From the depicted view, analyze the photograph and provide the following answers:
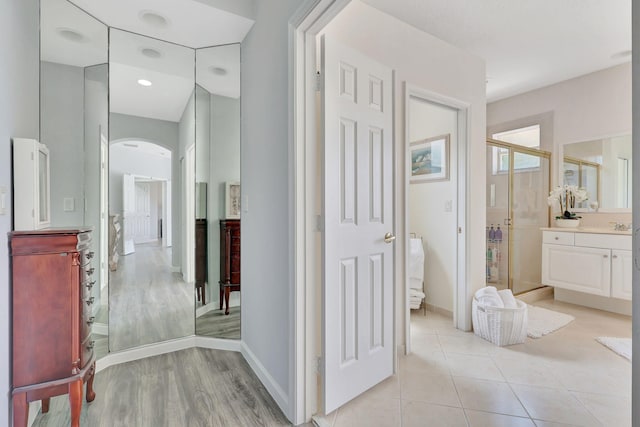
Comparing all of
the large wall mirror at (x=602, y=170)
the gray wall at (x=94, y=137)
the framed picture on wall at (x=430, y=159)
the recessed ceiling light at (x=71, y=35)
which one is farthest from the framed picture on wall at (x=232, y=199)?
the large wall mirror at (x=602, y=170)

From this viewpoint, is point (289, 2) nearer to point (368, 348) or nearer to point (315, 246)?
point (315, 246)

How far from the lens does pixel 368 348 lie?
192 cm

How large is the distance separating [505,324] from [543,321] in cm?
87

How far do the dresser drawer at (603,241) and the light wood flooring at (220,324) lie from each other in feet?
12.0

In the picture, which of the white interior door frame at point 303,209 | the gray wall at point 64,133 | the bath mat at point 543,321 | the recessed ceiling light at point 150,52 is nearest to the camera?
the white interior door frame at point 303,209

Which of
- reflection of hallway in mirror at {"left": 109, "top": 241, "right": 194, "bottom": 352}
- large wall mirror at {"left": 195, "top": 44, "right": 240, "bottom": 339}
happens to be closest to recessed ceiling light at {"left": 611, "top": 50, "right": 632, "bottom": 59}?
large wall mirror at {"left": 195, "top": 44, "right": 240, "bottom": 339}

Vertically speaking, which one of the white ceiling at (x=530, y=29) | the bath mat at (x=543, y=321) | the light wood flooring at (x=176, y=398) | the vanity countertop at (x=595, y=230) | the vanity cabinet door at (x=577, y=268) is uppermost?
the white ceiling at (x=530, y=29)

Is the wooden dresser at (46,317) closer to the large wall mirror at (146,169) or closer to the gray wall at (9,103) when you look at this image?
the gray wall at (9,103)

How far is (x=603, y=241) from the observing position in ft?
10.7

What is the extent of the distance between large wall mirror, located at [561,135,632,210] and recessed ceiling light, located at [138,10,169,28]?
4560 millimetres

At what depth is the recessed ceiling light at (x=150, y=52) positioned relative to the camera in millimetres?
2412

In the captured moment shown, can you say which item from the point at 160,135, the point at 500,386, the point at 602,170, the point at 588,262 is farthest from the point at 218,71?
the point at 602,170

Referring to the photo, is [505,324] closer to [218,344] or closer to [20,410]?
[218,344]

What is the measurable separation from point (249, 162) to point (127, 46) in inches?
49.9
